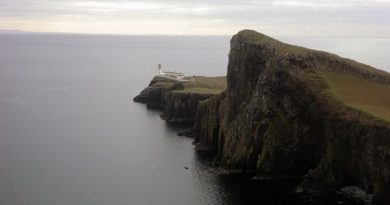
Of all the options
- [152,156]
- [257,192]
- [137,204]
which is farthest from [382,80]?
[137,204]

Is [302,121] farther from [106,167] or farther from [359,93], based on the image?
[106,167]

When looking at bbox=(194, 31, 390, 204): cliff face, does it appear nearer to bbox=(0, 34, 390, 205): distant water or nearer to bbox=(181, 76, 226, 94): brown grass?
bbox=(0, 34, 390, 205): distant water

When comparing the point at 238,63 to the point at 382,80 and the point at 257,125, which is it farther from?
the point at 382,80

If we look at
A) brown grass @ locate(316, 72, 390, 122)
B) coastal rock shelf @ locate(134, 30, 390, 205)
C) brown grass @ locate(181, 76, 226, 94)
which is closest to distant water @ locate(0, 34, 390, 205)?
coastal rock shelf @ locate(134, 30, 390, 205)

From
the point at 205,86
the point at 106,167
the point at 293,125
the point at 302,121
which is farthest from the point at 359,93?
the point at 205,86

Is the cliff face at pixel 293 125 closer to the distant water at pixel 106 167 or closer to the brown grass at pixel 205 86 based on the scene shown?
the distant water at pixel 106 167

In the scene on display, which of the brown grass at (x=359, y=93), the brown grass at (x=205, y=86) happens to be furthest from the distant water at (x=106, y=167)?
the brown grass at (x=359, y=93)
